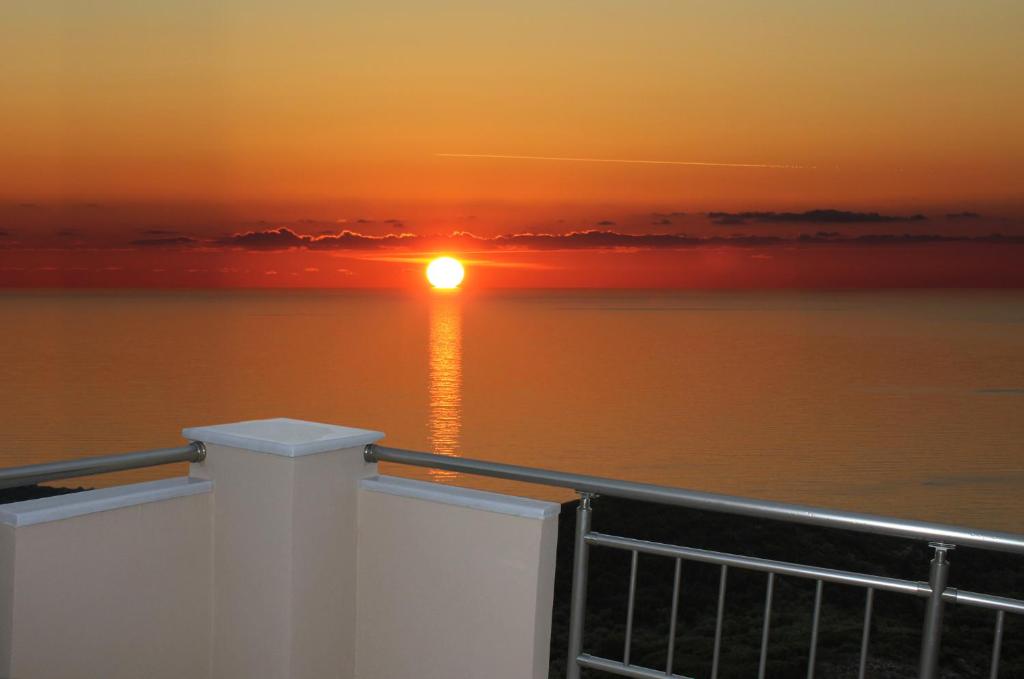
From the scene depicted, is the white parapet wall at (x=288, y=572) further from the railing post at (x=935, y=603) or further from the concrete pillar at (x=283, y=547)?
the railing post at (x=935, y=603)

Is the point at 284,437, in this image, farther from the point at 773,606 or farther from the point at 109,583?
the point at 773,606

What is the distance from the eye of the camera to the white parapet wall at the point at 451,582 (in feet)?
10.8

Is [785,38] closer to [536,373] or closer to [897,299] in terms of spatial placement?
[536,373]

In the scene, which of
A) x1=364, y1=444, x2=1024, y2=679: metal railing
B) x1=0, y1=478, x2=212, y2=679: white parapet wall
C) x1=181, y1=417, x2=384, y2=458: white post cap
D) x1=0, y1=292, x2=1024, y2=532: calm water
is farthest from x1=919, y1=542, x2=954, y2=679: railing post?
x1=0, y1=292, x2=1024, y2=532: calm water

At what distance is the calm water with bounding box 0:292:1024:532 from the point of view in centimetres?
4006

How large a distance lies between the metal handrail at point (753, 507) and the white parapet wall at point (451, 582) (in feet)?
0.53

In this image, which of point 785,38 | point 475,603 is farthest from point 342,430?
point 785,38

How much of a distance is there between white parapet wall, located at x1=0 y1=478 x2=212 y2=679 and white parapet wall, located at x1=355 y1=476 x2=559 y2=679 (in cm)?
58

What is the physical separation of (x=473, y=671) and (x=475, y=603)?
0.23m

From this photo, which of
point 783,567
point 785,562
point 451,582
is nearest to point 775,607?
point 451,582

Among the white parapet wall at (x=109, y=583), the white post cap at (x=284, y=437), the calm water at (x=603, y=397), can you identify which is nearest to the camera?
the white parapet wall at (x=109, y=583)

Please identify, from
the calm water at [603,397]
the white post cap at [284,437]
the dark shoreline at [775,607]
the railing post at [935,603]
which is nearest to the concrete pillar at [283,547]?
the white post cap at [284,437]

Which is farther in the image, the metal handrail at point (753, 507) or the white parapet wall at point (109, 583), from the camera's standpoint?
the white parapet wall at point (109, 583)

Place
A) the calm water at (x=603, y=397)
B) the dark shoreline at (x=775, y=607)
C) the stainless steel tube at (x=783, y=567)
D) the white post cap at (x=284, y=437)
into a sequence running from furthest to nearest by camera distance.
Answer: the calm water at (x=603, y=397)
the dark shoreline at (x=775, y=607)
the white post cap at (x=284, y=437)
the stainless steel tube at (x=783, y=567)
